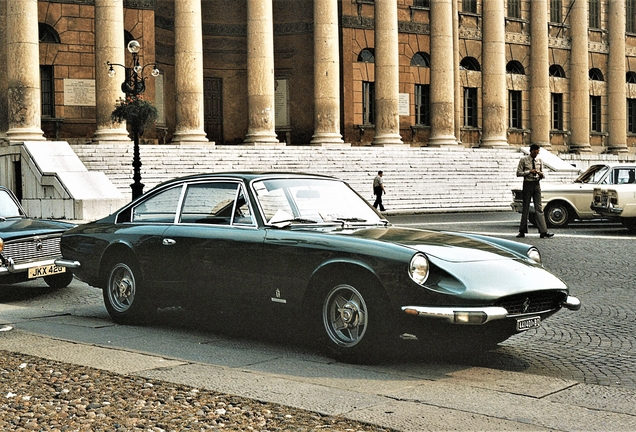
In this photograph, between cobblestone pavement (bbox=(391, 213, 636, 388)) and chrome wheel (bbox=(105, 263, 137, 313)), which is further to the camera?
chrome wheel (bbox=(105, 263, 137, 313))

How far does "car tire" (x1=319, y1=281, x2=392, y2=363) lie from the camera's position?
7207 millimetres

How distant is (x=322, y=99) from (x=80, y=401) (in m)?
30.5

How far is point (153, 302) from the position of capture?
9.22m

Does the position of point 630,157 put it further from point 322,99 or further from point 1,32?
point 1,32

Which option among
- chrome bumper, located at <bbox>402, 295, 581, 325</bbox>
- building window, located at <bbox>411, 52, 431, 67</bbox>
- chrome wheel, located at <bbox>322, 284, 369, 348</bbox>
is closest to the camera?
chrome bumper, located at <bbox>402, 295, 581, 325</bbox>

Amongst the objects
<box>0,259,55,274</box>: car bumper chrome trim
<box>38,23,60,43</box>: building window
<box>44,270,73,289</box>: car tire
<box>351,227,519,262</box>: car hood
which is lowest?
<box>44,270,73,289</box>: car tire

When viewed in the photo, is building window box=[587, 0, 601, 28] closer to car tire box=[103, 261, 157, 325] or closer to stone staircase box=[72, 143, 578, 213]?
stone staircase box=[72, 143, 578, 213]

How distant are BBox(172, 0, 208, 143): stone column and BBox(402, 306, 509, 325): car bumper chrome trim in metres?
27.0

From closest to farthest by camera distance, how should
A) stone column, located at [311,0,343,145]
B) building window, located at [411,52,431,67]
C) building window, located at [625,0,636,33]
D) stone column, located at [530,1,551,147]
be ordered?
stone column, located at [311,0,343,145]
building window, located at [411,52,431,67]
stone column, located at [530,1,551,147]
building window, located at [625,0,636,33]

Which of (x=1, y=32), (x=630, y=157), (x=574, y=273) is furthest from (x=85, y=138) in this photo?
(x=630, y=157)

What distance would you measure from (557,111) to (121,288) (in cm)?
4385

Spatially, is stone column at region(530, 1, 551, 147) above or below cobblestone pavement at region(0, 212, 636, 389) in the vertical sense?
above

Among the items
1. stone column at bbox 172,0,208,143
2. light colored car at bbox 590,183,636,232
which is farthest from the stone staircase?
light colored car at bbox 590,183,636,232

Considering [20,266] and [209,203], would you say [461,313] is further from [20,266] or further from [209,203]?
[20,266]
